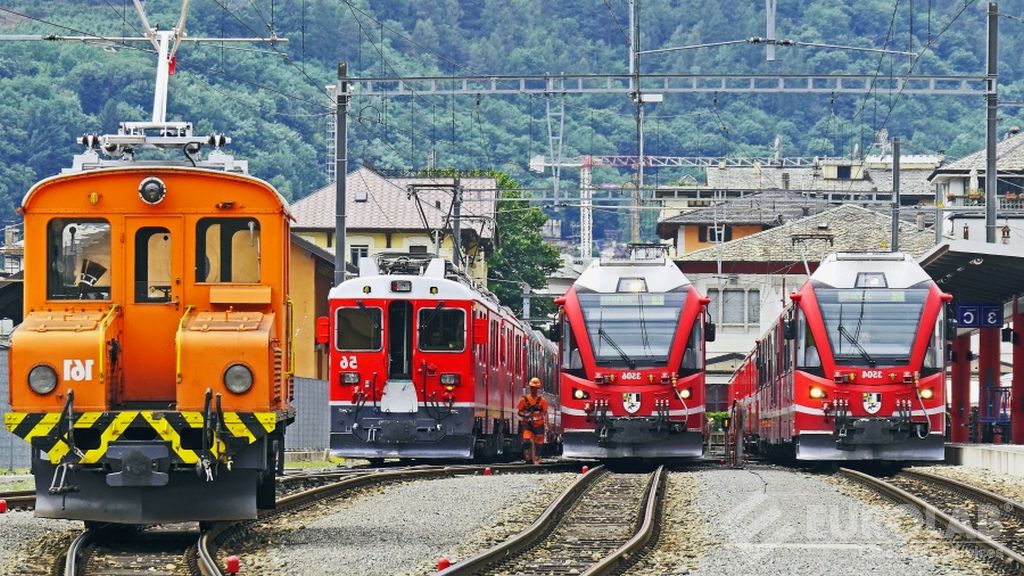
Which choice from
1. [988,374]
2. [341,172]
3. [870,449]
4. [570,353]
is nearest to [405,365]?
[570,353]

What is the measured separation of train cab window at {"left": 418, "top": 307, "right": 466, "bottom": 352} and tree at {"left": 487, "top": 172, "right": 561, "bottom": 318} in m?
56.3

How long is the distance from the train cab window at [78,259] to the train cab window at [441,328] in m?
12.8

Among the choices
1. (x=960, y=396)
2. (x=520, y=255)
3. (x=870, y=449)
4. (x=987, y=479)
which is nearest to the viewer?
(x=987, y=479)

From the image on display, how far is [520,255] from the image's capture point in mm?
86812

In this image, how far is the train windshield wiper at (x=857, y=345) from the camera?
25.6 m

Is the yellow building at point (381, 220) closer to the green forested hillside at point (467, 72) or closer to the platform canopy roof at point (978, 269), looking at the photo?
the green forested hillside at point (467, 72)

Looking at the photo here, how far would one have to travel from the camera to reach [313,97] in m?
108

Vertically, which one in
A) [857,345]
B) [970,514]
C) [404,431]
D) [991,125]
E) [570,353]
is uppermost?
[991,125]

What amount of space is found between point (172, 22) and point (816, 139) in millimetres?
53652

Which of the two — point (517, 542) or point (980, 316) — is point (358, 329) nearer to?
point (517, 542)

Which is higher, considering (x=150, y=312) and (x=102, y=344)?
(x=150, y=312)

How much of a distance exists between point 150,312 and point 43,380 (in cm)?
110

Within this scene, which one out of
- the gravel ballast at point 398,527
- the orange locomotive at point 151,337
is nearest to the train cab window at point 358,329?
the gravel ballast at point 398,527

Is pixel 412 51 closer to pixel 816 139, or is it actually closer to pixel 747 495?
pixel 816 139
